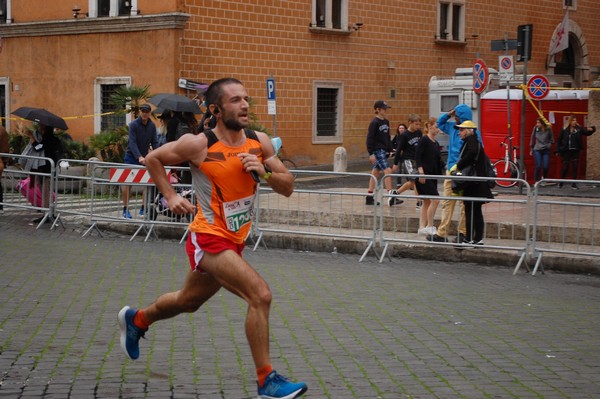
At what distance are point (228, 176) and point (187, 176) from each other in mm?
10171

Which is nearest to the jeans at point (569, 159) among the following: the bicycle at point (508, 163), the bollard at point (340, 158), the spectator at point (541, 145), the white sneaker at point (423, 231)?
the spectator at point (541, 145)

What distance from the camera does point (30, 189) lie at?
58.9 ft

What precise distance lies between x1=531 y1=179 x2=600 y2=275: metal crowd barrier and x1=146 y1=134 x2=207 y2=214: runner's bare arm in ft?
24.3

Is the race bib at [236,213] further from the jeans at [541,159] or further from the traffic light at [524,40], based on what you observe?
the jeans at [541,159]

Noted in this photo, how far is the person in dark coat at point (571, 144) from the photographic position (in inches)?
979

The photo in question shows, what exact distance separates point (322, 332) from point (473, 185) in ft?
19.3

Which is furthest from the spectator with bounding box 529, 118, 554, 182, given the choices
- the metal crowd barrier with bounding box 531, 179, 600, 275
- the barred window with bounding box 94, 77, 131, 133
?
the barred window with bounding box 94, 77, 131, 133

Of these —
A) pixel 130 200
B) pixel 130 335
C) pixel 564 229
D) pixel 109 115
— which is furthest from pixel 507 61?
pixel 130 335

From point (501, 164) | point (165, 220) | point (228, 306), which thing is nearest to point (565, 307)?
point (228, 306)

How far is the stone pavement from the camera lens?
7.12 m

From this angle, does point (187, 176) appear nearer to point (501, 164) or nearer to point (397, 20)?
point (501, 164)

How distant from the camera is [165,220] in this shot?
54.5 ft

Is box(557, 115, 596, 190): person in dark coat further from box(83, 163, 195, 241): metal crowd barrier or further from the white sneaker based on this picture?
box(83, 163, 195, 241): metal crowd barrier

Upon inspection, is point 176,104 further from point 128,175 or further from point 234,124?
point 234,124
